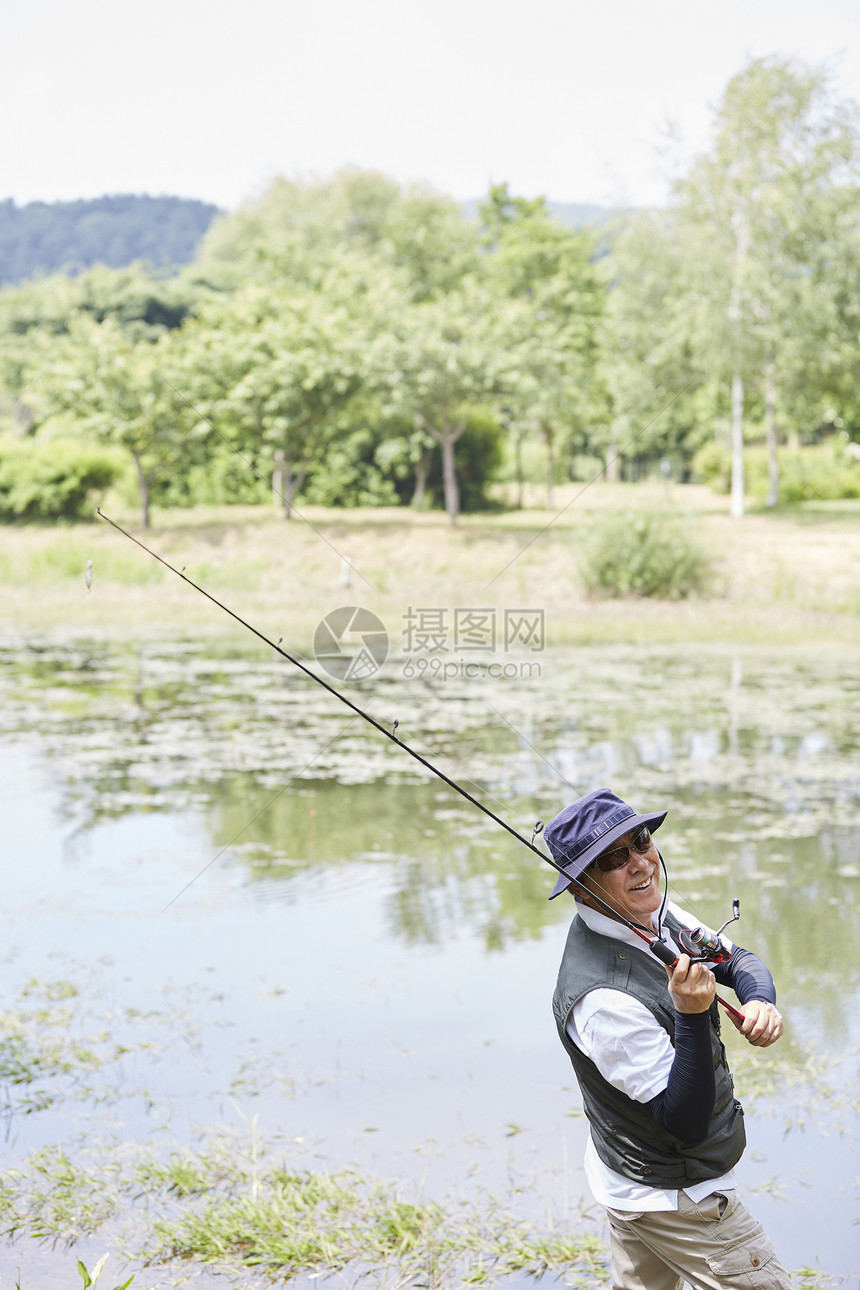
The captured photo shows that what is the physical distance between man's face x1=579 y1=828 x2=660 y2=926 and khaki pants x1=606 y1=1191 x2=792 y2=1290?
16.7 inches

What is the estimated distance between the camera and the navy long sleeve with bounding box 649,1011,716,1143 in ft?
5.45

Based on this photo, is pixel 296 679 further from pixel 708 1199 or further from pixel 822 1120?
pixel 708 1199

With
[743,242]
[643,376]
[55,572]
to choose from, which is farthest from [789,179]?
[55,572]

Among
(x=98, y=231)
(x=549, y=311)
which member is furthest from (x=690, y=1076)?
(x=98, y=231)

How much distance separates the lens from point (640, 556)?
17531mm

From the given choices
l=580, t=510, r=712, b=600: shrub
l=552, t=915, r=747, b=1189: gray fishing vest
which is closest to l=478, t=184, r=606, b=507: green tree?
l=580, t=510, r=712, b=600: shrub

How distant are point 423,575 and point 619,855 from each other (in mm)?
18199

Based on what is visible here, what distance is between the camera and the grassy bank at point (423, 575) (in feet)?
54.1

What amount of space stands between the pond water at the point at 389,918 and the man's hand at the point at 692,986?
1.70 m

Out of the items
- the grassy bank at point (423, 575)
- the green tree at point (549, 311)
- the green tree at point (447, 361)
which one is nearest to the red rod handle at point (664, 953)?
the grassy bank at point (423, 575)

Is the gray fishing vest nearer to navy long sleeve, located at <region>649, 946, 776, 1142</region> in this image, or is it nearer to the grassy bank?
navy long sleeve, located at <region>649, 946, 776, 1142</region>

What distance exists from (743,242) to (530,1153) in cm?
2177

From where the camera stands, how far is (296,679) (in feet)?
42.8

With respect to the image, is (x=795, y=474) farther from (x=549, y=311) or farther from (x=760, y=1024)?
(x=760, y=1024)
